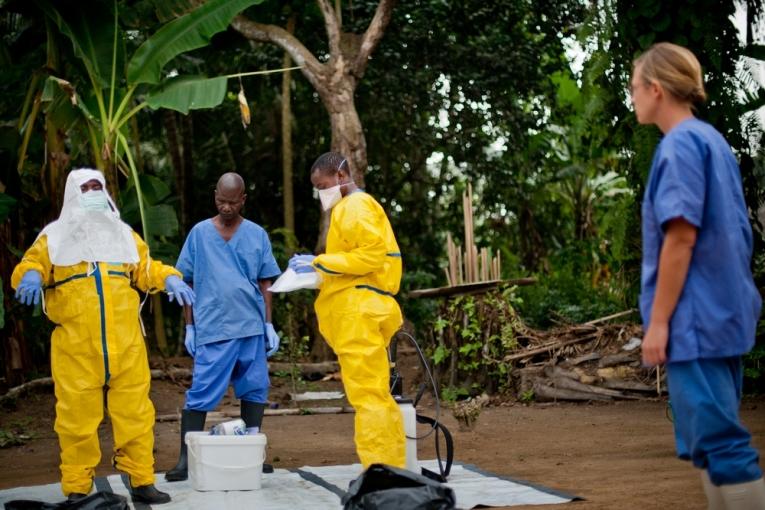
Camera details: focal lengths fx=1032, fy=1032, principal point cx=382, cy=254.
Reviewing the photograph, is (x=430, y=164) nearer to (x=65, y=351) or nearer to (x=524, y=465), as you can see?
(x=524, y=465)

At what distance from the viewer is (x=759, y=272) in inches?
385

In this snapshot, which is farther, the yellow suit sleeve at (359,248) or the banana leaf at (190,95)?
the banana leaf at (190,95)

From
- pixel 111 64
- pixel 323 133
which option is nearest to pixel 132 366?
pixel 111 64

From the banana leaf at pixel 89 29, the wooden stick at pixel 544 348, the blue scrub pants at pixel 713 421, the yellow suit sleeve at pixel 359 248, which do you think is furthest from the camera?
the wooden stick at pixel 544 348

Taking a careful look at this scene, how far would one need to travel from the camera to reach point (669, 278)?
121 inches

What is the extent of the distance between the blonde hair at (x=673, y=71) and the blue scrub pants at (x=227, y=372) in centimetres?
362

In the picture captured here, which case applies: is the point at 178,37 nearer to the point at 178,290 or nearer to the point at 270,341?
the point at 270,341

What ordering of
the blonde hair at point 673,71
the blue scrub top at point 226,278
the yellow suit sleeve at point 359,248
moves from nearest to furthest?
1. the blonde hair at point 673,71
2. the yellow suit sleeve at point 359,248
3. the blue scrub top at point 226,278

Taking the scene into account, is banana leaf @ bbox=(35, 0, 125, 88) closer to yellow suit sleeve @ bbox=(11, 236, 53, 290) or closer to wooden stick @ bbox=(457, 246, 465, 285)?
yellow suit sleeve @ bbox=(11, 236, 53, 290)

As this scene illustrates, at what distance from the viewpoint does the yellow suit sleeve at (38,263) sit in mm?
5211

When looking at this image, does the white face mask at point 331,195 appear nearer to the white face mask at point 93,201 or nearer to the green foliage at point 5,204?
the white face mask at point 93,201

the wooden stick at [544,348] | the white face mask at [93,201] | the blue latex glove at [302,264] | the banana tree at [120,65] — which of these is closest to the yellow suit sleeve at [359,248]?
the blue latex glove at [302,264]

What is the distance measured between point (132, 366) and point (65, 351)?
34cm

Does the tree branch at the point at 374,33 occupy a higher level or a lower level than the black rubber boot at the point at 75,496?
higher
